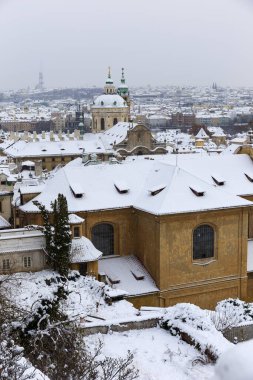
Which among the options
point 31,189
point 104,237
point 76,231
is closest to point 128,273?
point 104,237

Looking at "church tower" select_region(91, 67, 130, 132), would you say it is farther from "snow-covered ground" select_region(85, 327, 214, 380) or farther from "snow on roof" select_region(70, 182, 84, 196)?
"snow-covered ground" select_region(85, 327, 214, 380)

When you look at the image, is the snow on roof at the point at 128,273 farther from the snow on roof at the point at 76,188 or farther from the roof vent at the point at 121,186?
the snow on roof at the point at 76,188

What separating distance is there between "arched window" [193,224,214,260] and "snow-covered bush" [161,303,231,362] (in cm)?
1181

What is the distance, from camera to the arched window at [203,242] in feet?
93.9

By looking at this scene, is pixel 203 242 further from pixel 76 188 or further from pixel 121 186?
pixel 76 188

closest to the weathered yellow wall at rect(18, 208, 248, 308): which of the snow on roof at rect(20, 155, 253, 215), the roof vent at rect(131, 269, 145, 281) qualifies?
the snow on roof at rect(20, 155, 253, 215)

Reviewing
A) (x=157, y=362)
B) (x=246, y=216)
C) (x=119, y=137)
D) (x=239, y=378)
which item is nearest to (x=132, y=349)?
(x=157, y=362)

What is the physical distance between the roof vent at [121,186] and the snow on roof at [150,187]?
0.72 feet

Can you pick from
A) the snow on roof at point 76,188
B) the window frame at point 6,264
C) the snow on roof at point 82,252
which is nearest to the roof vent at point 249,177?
the snow on roof at point 76,188

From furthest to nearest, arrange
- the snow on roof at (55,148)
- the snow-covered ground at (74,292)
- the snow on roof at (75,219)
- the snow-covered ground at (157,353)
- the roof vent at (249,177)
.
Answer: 1. the snow on roof at (55,148)
2. the roof vent at (249,177)
3. the snow on roof at (75,219)
4. the snow-covered ground at (74,292)
5. the snow-covered ground at (157,353)

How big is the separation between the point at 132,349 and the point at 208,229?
1485cm

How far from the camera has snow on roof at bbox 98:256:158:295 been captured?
26953 millimetres

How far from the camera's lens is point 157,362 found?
46.1ft

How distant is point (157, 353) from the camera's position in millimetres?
14695
